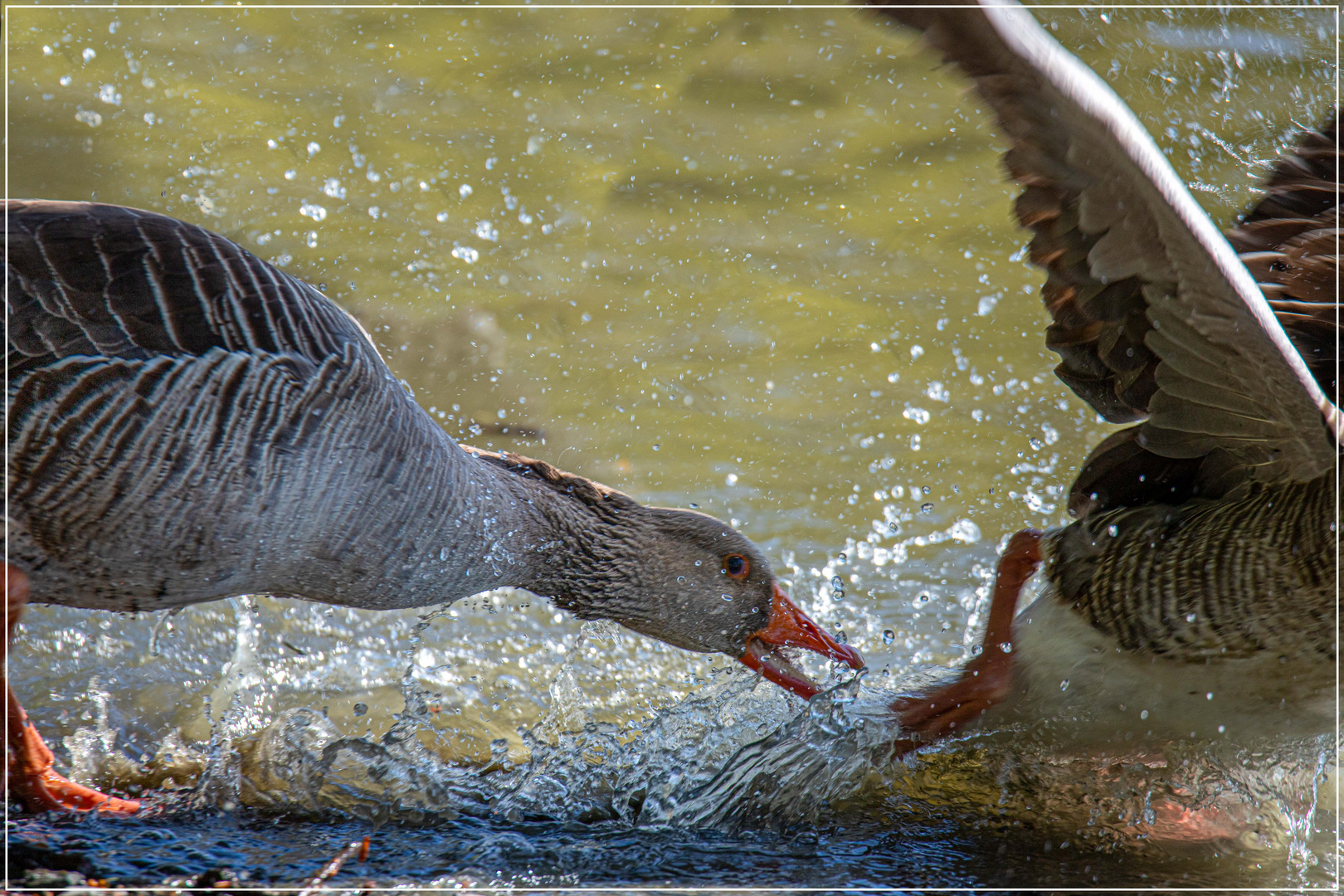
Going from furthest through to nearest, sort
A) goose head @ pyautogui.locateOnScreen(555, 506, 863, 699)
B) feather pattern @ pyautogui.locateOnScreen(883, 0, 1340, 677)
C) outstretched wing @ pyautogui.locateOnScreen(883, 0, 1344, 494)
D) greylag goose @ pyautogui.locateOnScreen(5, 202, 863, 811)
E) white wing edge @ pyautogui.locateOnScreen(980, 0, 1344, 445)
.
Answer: goose head @ pyautogui.locateOnScreen(555, 506, 863, 699) → greylag goose @ pyautogui.locateOnScreen(5, 202, 863, 811) → feather pattern @ pyautogui.locateOnScreen(883, 0, 1340, 677) → outstretched wing @ pyautogui.locateOnScreen(883, 0, 1344, 494) → white wing edge @ pyautogui.locateOnScreen(980, 0, 1344, 445)

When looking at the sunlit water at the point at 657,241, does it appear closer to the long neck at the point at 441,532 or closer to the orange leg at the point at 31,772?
the long neck at the point at 441,532

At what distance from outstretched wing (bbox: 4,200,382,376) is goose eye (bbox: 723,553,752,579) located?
166 centimetres

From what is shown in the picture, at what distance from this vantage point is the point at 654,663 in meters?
5.09

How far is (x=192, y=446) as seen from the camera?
9.85 feet

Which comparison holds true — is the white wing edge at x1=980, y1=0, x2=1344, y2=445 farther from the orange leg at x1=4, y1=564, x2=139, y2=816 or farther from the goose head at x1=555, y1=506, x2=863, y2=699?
the orange leg at x1=4, y1=564, x2=139, y2=816

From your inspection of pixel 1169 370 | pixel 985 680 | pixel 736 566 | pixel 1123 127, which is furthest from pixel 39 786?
pixel 1169 370

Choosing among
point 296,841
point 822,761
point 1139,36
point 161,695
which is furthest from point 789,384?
point 296,841

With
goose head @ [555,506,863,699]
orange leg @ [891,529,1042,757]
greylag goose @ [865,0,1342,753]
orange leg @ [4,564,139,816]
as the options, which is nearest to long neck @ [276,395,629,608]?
goose head @ [555,506,863,699]

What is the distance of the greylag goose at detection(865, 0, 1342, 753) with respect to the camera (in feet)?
7.98

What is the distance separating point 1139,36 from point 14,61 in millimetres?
7379

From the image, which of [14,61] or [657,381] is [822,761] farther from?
[14,61]

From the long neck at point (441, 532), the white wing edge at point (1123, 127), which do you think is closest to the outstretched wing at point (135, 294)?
the long neck at point (441, 532)

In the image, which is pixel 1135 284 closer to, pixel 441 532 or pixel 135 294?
pixel 441 532

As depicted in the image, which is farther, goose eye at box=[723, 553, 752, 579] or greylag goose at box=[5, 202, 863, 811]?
goose eye at box=[723, 553, 752, 579]
